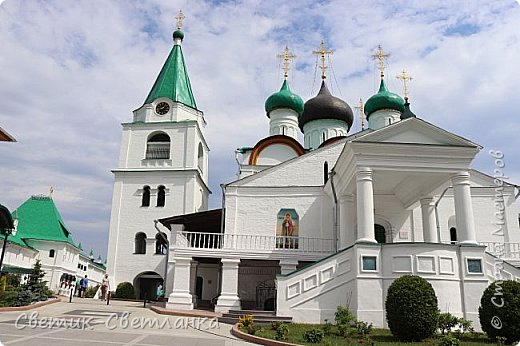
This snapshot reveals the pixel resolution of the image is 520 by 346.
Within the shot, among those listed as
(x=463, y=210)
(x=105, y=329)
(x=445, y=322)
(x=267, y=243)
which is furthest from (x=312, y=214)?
(x=105, y=329)

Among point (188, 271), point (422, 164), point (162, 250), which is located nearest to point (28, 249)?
point (162, 250)

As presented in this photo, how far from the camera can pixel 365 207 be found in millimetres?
13914

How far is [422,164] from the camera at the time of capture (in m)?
14.5

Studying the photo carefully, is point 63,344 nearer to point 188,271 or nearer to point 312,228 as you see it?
point 188,271

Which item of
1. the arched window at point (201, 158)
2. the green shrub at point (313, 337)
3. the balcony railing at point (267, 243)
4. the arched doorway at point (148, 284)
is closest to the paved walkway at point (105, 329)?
the green shrub at point (313, 337)

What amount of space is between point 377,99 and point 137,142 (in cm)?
1667

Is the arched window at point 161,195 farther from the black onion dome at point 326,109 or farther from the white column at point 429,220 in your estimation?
the white column at point 429,220

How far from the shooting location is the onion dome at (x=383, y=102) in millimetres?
30859

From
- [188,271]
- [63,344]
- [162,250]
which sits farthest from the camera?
[162,250]

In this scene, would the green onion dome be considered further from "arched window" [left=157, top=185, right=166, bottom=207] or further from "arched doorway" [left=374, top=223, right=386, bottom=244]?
"arched doorway" [left=374, top=223, right=386, bottom=244]

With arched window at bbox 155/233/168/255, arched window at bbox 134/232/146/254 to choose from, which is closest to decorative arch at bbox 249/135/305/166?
arched window at bbox 155/233/168/255

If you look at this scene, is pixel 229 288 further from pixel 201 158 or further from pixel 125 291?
pixel 201 158

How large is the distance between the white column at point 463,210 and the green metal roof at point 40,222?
2954cm

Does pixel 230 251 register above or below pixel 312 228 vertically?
below
